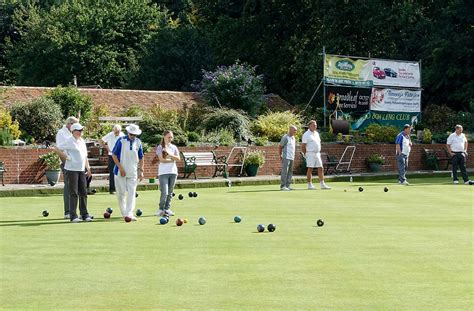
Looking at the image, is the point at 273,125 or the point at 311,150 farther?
the point at 273,125

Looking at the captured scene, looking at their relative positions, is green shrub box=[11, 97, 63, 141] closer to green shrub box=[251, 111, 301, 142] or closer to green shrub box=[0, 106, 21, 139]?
green shrub box=[0, 106, 21, 139]

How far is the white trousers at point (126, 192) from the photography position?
1417 centimetres

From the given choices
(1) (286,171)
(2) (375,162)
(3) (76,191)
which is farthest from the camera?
(2) (375,162)

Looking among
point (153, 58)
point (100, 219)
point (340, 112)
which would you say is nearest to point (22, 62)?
point (153, 58)

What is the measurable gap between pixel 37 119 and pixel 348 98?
11.7m

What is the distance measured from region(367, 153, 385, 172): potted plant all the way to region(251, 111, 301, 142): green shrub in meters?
2.63

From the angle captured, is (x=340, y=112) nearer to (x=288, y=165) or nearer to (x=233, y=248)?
(x=288, y=165)

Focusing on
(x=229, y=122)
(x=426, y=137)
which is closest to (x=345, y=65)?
(x=426, y=137)

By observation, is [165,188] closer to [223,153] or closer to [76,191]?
[76,191]

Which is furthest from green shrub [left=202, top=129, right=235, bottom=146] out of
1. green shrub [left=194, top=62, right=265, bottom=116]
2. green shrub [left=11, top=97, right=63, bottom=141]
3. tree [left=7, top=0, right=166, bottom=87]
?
tree [left=7, top=0, right=166, bottom=87]

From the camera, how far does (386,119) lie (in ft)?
115

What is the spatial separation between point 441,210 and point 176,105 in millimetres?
20037

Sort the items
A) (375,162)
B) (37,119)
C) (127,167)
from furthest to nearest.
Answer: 1. (375,162)
2. (37,119)
3. (127,167)

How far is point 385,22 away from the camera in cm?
4197
